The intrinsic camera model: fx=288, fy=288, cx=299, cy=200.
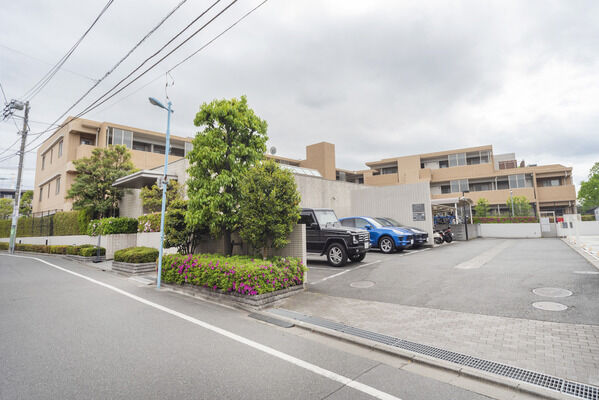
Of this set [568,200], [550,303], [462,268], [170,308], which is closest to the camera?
[550,303]

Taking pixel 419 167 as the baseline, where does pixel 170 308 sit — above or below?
Answer: below

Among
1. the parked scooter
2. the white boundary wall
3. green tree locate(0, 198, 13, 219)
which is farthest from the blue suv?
green tree locate(0, 198, 13, 219)

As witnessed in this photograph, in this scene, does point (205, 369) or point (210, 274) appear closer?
point (205, 369)

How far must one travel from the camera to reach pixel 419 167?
39.9 m

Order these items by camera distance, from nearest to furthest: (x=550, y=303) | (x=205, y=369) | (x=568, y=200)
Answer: (x=205, y=369)
(x=550, y=303)
(x=568, y=200)

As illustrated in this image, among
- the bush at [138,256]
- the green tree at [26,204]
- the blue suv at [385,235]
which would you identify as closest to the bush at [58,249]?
the bush at [138,256]

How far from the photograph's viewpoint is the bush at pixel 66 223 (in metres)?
19.0

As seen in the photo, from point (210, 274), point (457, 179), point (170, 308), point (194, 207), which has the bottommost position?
point (170, 308)

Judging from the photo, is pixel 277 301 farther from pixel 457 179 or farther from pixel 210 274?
pixel 457 179

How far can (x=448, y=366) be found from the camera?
324 centimetres

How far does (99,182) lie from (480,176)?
131ft

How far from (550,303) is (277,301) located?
201 inches

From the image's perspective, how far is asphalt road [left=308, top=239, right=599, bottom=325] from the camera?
200 inches

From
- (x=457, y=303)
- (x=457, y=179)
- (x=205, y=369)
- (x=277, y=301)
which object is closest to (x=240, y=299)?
(x=277, y=301)
